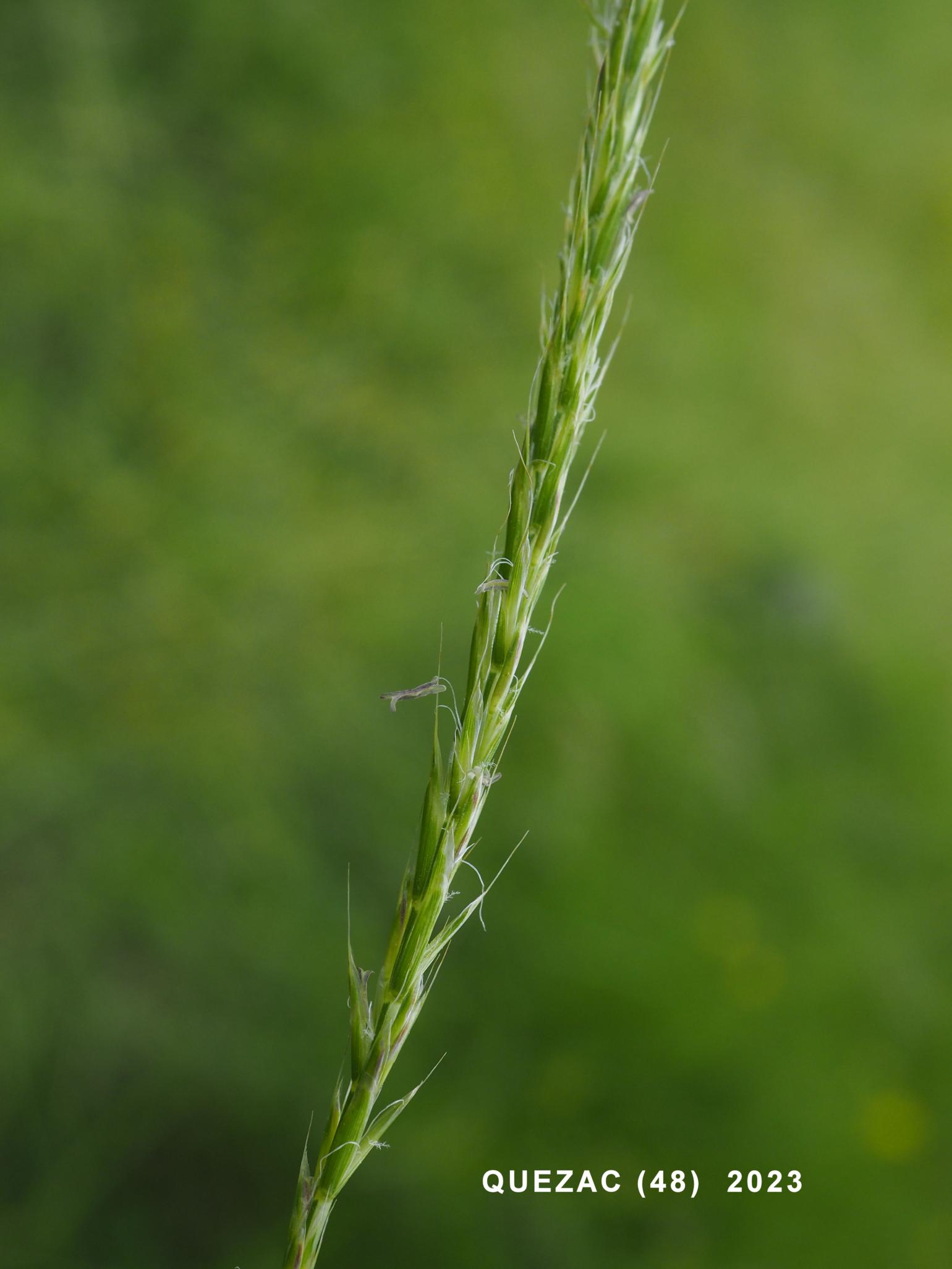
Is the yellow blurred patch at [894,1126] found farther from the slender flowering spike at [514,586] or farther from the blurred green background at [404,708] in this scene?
the slender flowering spike at [514,586]

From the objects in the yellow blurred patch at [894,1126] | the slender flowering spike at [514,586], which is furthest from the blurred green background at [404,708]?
the slender flowering spike at [514,586]

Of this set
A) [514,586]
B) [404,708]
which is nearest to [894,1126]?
[404,708]

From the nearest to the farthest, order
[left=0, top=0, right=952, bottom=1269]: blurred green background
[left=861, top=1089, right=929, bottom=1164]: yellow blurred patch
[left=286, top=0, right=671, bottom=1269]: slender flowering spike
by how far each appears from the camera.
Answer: [left=286, top=0, right=671, bottom=1269]: slender flowering spike → [left=0, top=0, right=952, bottom=1269]: blurred green background → [left=861, top=1089, right=929, bottom=1164]: yellow blurred patch

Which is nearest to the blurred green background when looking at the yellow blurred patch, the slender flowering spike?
the yellow blurred patch

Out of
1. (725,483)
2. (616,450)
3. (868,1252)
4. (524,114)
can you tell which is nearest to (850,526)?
(725,483)

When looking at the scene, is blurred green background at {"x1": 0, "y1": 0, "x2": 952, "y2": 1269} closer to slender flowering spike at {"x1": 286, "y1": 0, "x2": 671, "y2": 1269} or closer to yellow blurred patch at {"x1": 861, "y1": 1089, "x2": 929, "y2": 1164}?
yellow blurred patch at {"x1": 861, "y1": 1089, "x2": 929, "y2": 1164}

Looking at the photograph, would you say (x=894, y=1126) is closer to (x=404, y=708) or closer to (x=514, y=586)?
(x=404, y=708)
